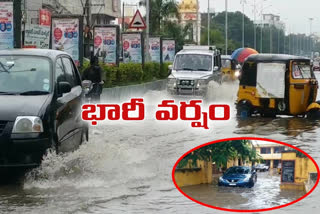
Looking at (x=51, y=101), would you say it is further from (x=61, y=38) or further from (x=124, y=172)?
(x=61, y=38)

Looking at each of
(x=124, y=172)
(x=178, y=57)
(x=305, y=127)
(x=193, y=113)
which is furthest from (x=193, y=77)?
(x=124, y=172)

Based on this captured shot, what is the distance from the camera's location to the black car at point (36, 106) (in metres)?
8.22

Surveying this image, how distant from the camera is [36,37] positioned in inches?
915

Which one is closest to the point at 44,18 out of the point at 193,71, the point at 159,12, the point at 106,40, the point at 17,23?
the point at 106,40

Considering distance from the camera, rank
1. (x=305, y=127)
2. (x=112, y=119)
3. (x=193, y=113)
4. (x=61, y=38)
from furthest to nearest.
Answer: (x=61, y=38), (x=193, y=113), (x=112, y=119), (x=305, y=127)

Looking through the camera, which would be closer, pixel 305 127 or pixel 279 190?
pixel 279 190

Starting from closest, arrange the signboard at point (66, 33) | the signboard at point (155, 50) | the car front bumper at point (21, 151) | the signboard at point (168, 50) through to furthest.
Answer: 1. the car front bumper at point (21, 151)
2. the signboard at point (66, 33)
3. the signboard at point (155, 50)
4. the signboard at point (168, 50)

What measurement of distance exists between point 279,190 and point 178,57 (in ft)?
77.9

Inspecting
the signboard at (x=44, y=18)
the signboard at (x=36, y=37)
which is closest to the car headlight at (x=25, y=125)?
the signboard at (x=36, y=37)

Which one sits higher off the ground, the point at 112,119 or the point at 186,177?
the point at 186,177

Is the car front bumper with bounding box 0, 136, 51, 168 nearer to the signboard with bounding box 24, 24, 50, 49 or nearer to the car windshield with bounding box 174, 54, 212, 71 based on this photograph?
the signboard with bounding box 24, 24, 50, 49

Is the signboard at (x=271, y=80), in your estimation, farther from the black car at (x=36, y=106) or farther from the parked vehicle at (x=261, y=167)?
the parked vehicle at (x=261, y=167)

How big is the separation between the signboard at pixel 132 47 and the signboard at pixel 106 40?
540 cm

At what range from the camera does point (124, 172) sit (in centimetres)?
959
